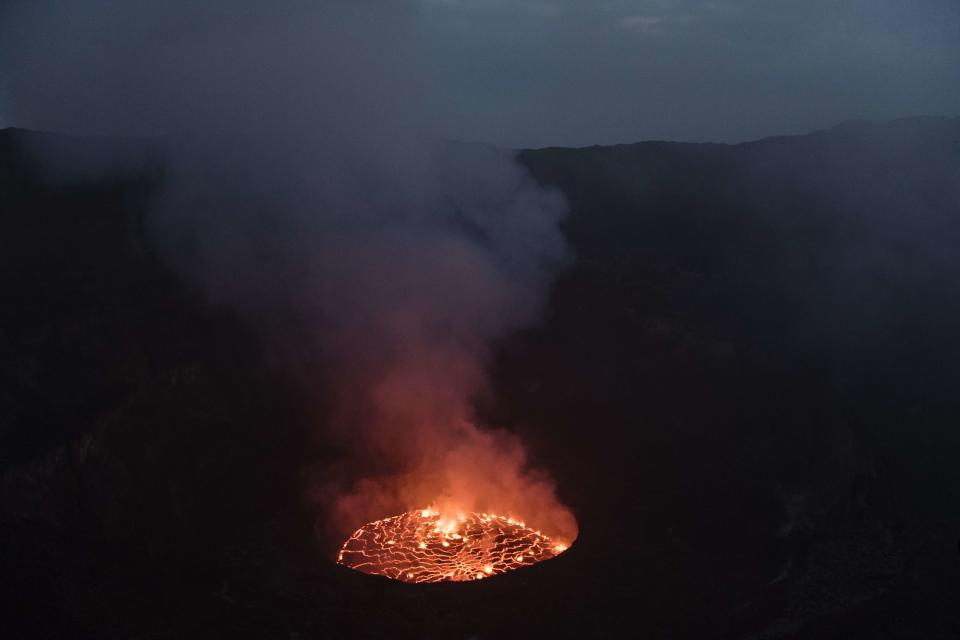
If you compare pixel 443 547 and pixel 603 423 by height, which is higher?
pixel 603 423

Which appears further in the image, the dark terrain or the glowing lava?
the glowing lava

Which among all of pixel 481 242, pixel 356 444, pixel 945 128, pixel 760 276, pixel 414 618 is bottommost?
pixel 414 618

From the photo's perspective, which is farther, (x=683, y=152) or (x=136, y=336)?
(x=683, y=152)

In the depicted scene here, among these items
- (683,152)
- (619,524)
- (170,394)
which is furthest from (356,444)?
(683,152)

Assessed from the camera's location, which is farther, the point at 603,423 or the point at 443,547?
the point at 603,423

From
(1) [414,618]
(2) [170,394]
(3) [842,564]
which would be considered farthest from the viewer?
(2) [170,394]

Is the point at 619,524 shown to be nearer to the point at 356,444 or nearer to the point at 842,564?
the point at 842,564
